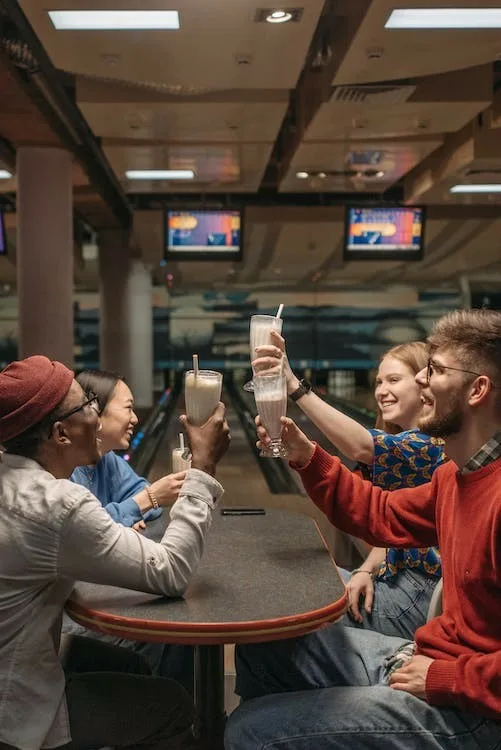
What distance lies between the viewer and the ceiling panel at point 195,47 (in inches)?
159

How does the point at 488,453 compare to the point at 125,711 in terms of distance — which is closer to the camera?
the point at 488,453

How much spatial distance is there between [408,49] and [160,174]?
4.10 m

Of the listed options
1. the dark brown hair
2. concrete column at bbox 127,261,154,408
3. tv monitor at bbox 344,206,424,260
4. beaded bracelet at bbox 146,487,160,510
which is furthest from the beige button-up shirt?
concrete column at bbox 127,261,154,408

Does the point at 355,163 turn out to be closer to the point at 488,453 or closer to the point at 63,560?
the point at 488,453

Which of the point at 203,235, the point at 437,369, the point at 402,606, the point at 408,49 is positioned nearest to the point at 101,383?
the point at 402,606

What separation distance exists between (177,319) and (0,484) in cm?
1513

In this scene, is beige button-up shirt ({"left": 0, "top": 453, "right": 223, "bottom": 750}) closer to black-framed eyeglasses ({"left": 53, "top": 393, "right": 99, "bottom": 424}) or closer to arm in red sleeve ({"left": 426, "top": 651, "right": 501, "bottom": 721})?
black-framed eyeglasses ({"left": 53, "top": 393, "right": 99, "bottom": 424})

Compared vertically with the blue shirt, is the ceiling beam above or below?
above

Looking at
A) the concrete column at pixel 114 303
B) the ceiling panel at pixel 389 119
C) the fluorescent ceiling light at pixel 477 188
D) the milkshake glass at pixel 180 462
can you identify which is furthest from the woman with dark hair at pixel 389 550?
the concrete column at pixel 114 303

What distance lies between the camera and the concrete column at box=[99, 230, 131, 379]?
43.5 feet

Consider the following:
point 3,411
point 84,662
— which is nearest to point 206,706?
point 84,662

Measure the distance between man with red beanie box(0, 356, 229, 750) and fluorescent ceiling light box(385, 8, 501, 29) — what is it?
9.72 ft

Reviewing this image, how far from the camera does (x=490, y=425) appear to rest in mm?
1869

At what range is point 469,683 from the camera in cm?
168
